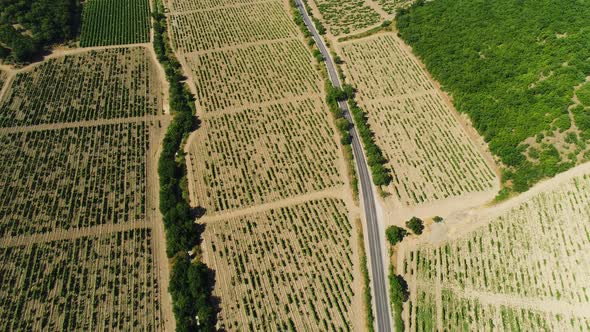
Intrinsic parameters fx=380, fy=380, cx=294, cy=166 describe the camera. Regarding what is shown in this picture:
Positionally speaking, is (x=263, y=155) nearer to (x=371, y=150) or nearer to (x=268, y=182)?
(x=268, y=182)

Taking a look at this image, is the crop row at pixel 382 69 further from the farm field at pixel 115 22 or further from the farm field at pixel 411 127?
the farm field at pixel 115 22

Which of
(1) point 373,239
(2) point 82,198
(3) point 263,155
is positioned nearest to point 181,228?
(2) point 82,198

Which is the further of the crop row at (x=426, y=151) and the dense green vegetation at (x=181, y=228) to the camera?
the crop row at (x=426, y=151)

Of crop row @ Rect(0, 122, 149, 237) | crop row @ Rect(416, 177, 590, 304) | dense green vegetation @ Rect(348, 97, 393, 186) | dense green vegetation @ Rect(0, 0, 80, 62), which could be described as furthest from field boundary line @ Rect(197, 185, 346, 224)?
dense green vegetation @ Rect(0, 0, 80, 62)

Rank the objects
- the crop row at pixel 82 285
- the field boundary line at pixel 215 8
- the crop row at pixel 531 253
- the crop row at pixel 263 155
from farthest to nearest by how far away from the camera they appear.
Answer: the field boundary line at pixel 215 8, the crop row at pixel 263 155, the crop row at pixel 531 253, the crop row at pixel 82 285

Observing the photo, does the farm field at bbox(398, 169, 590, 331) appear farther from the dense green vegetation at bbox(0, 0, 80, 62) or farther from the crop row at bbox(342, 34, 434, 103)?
the dense green vegetation at bbox(0, 0, 80, 62)

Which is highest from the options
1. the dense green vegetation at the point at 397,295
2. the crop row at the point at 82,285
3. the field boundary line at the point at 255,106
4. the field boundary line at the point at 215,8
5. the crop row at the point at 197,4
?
the crop row at the point at 197,4

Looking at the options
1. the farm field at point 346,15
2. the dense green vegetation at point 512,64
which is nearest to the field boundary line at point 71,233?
the dense green vegetation at point 512,64
